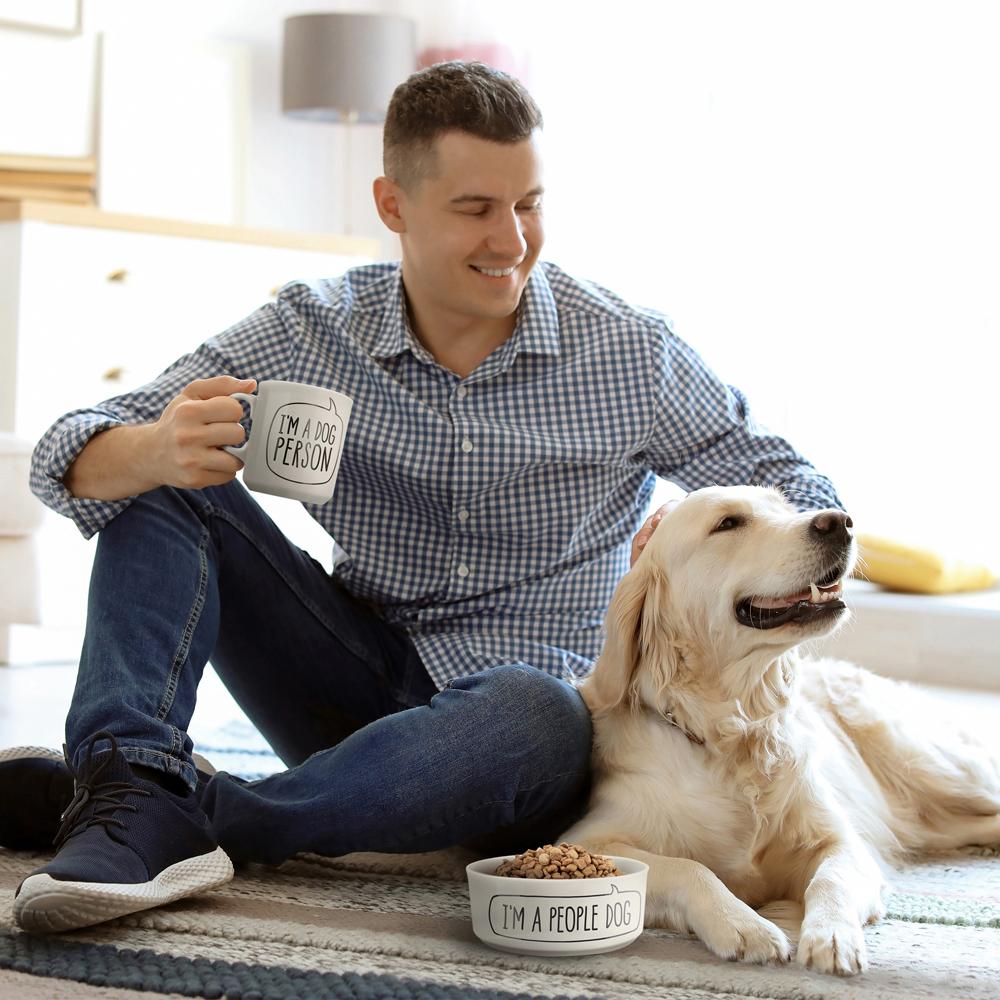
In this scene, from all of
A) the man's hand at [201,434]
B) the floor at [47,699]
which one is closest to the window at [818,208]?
the floor at [47,699]

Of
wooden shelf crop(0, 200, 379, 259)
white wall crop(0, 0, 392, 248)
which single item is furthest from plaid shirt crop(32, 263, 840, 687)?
white wall crop(0, 0, 392, 248)

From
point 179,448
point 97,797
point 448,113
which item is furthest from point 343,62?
point 97,797

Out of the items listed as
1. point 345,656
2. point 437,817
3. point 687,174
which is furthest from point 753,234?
point 437,817

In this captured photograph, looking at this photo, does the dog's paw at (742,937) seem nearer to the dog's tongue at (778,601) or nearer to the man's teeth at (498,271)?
the dog's tongue at (778,601)

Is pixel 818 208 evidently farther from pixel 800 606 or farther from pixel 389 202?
pixel 800 606

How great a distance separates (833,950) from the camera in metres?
1.32

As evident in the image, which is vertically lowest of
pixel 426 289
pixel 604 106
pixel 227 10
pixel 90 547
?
pixel 90 547

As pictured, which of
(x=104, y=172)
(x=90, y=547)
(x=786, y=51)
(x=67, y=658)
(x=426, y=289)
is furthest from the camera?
(x=104, y=172)

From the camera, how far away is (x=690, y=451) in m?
1.95

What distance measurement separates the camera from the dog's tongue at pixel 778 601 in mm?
1577

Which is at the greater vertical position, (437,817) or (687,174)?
(687,174)

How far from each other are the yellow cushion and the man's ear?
190cm

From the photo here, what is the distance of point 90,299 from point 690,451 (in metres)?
2.84

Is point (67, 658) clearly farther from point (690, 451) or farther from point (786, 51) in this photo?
point (786, 51)
